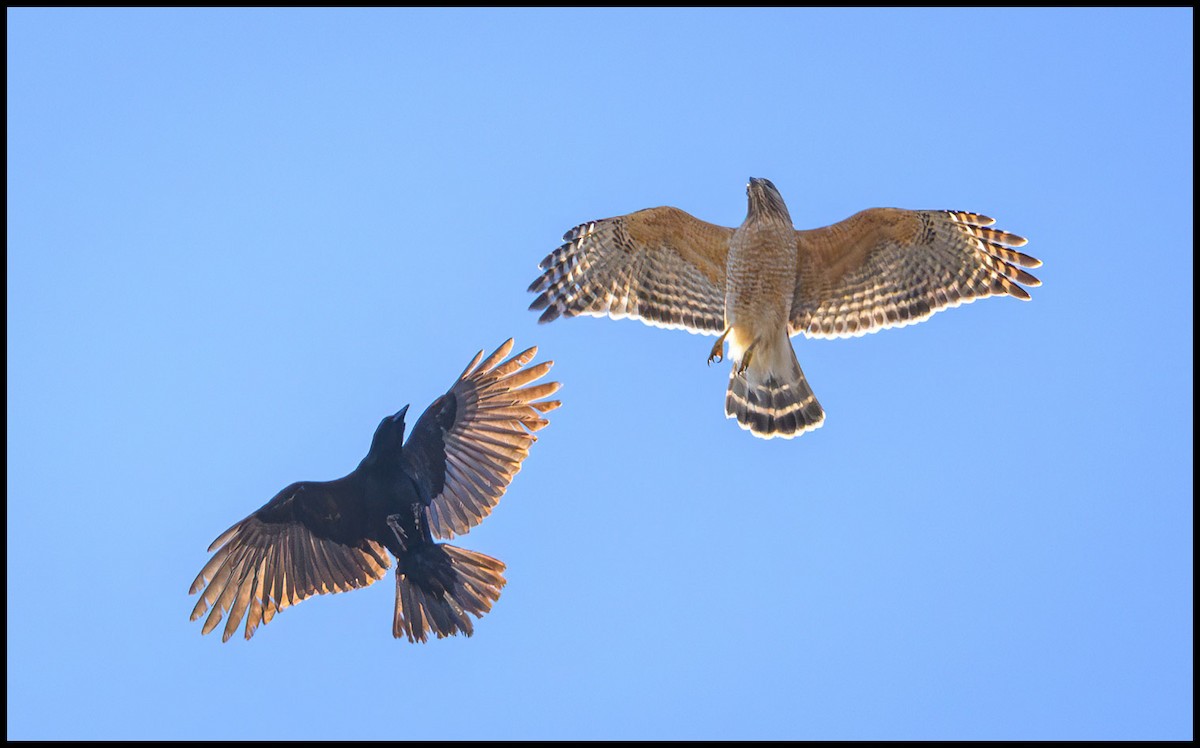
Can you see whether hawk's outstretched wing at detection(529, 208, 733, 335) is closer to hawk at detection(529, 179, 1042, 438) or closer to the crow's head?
hawk at detection(529, 179, 1042, 438)

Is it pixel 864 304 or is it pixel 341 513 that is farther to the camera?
pixel 864 304

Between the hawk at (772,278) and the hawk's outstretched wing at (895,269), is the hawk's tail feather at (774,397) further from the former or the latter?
the hawk's outstretched wing at (895,269)

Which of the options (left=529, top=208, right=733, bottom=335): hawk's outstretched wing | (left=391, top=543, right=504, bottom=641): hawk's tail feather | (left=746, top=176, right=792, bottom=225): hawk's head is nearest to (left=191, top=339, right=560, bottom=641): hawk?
(left=391, top=543, right=504, bottom=641): hawk's tail feather

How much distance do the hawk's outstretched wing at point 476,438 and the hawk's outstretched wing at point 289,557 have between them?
551 mm

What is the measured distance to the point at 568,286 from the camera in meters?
9.61

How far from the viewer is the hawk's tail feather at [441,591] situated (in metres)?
8.42

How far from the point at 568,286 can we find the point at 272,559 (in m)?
3.01

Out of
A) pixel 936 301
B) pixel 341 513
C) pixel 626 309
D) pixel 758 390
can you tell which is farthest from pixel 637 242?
pixel 341 513

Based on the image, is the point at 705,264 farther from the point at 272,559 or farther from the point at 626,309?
the point at 272,559

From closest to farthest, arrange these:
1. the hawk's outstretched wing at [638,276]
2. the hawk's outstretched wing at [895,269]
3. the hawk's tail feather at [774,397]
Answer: the hawk's outstretched wing at [895,269] < the hawk's tail feather at [774,397] < the hawk's outstretched wing at [638,276]

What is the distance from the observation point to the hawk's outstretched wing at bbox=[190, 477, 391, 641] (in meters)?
8.63

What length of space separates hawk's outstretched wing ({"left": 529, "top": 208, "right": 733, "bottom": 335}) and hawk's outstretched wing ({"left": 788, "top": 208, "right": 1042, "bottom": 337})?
2.27 feet

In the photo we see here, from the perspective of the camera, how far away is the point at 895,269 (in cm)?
950

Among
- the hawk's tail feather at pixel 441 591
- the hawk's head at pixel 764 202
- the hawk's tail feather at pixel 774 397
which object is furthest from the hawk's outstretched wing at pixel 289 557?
the hawk's head at pixel 764 202
